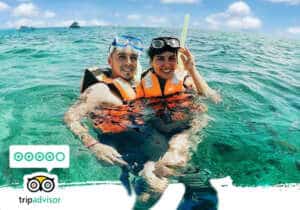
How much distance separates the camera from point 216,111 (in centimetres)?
459

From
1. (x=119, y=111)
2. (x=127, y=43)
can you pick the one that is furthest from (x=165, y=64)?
(x=119, y=111)

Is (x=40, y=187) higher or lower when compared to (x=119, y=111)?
lower

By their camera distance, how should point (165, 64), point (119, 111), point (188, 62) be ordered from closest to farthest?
point (119, 111) < point (165, 64) < point (188, 62)

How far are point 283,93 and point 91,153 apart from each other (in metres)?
3.46

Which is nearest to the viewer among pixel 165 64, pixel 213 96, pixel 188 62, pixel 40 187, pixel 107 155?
pixel 40 187

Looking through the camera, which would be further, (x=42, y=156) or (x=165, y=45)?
(x=165, y=45)

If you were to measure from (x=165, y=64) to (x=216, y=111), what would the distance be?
37.4 inches

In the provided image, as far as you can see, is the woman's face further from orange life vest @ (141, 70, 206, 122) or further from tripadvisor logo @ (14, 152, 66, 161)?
tripadvisor logo @ (14, 152, 66, 161)

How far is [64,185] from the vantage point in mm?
Result: 3131

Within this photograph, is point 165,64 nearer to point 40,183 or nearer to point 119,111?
point 119,111

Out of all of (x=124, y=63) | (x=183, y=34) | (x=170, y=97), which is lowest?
(x=170, y=97)

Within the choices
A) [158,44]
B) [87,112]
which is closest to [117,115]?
[87,112]

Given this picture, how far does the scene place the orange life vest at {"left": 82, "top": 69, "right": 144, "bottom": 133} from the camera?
12.4 ft

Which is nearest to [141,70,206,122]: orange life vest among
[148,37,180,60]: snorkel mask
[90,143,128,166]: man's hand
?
[148,37,180,60]: snorkel mask
